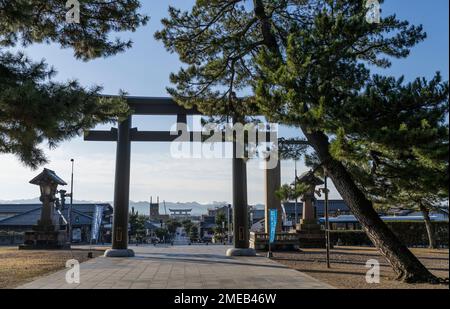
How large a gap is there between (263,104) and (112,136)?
1063 centimetres

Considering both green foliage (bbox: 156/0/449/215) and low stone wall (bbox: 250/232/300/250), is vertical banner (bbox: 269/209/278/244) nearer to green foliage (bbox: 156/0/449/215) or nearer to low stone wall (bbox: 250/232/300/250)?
low stone wall (bbox: 250/232/300/250)

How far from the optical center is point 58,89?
767 cm

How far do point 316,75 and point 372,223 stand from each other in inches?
145

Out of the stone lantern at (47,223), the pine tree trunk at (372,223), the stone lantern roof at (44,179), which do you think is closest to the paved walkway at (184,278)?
the pine tree trunk at (372,223)

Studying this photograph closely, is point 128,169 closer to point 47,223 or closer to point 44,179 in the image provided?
point 47,223

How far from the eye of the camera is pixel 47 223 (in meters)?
24.3

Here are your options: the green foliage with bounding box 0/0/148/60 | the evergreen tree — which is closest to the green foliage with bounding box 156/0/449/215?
the evergreen tree

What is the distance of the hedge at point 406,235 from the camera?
77.4ft

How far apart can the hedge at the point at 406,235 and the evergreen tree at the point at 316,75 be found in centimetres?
1538

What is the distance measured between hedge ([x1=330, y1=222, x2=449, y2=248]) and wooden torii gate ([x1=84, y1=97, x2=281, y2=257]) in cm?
1011

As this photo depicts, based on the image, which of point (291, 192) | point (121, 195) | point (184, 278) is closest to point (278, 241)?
point (121, 195)

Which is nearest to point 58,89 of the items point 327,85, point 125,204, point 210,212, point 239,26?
point 327,85

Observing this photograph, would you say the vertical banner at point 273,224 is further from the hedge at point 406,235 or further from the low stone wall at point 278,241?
the hedge at point 406,235
